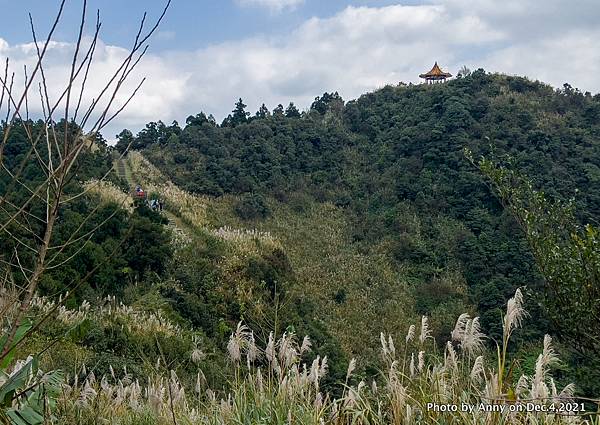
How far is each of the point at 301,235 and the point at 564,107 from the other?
52.6 feet

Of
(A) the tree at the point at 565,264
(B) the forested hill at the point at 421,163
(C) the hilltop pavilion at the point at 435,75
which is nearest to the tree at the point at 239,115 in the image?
(B) the forested hill at the point at 421,163

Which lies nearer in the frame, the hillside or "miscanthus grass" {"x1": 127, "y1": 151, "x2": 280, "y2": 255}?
the hillside

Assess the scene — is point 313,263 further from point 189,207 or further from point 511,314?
point 511,314

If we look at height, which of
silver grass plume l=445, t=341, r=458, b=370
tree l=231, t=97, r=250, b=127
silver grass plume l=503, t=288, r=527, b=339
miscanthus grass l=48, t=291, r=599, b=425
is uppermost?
tree l=231, t=97, r=250, b=127

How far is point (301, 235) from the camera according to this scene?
2255cm

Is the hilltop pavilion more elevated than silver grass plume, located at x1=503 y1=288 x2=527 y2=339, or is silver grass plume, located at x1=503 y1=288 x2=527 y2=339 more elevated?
the hilltop pavilion

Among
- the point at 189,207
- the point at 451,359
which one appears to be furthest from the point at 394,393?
the point at 189,207

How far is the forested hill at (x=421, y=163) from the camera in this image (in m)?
20.9

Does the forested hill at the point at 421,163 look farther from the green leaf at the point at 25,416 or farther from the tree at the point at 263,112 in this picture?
the green leaf at the point at 25,416

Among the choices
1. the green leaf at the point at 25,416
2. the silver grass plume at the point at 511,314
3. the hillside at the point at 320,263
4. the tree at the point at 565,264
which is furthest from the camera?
the tree at the point at 565,264

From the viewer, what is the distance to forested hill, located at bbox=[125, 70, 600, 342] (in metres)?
20.9

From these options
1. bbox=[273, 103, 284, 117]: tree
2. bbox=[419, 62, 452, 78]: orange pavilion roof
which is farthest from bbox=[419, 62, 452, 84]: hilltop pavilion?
bbox=[273, 103, 284, 117]: tree

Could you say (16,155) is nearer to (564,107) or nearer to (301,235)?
(301,235)

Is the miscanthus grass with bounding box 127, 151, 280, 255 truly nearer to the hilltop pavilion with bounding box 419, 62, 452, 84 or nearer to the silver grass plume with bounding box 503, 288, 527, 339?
the silver grass plume with bounding box 503, 288, 527, 339
